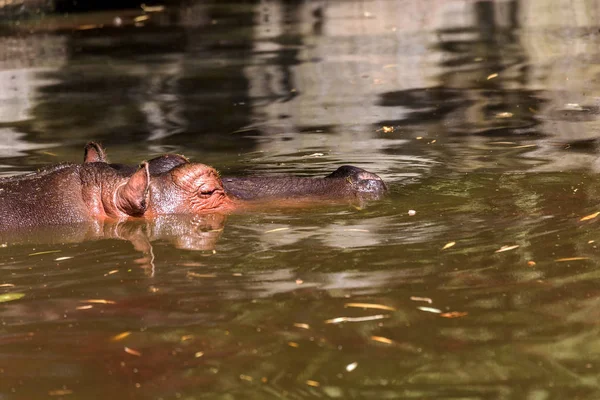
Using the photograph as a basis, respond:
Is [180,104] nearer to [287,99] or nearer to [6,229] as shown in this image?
[287,99]

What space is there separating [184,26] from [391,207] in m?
10.5

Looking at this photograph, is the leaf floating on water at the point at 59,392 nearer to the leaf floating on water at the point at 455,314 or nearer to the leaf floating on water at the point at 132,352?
the leaf floating on water at the point at 132,352

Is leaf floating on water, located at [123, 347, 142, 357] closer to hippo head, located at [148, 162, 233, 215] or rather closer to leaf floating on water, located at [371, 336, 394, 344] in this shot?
leaf floating on water, located at [371, 336, 394, 344]

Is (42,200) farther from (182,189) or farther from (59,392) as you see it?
(59,392)

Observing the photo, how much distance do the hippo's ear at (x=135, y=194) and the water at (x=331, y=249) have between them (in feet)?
0.30

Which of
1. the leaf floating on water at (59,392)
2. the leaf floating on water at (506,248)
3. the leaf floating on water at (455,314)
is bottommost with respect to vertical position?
the leaf floating on water at (506,248)

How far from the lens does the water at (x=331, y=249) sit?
3734 mm

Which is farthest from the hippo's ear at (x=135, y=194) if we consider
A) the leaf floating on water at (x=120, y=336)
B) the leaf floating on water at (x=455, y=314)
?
the leaf floating on water at (x=455, y=314)

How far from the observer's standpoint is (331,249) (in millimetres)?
5156

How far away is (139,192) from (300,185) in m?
0.91

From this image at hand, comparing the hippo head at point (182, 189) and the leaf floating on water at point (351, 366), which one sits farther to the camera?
the hippo head at point (182, 189)

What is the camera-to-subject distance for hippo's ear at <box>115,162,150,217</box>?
5723 mm

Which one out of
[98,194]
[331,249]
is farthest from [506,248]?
[98,194]

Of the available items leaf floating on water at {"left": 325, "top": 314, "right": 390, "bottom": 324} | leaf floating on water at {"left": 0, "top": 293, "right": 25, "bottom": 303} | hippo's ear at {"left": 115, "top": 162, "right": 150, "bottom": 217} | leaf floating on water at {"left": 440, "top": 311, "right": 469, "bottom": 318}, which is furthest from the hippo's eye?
leaf floating on water at {"left": 440, "top": 311, "right": 469, "bottom": 318}
